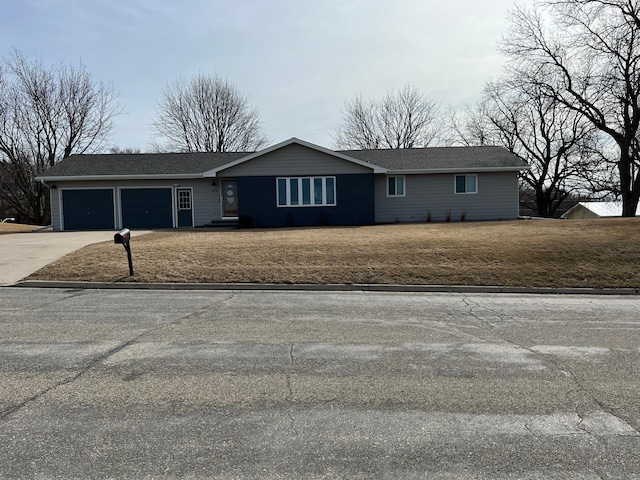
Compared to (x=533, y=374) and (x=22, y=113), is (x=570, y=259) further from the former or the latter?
(x=22, y=113)

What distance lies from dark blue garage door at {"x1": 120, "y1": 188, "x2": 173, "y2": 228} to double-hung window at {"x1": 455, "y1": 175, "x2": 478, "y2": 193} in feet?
49.7

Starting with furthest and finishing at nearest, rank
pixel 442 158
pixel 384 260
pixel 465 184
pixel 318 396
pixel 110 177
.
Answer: pixel 442 158, pixel 465 184, pixel 110 177, pixel 384 260, pixel 318 396

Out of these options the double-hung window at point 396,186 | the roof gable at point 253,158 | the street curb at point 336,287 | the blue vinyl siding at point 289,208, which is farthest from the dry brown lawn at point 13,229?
the double-hung window at point 396,186

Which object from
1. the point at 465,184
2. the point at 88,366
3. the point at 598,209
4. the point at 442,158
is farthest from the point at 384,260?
the point at 598,209

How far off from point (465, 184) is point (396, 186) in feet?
11.8

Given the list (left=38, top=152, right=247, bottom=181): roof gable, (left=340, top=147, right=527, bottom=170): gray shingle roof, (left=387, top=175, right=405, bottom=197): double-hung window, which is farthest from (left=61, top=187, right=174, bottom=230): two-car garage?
(left=387, top=175, right=405, bottom=197): double-hung window

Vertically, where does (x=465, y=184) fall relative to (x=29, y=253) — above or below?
above

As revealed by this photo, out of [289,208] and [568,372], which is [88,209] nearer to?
[289,208]

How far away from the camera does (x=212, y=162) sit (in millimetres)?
25891

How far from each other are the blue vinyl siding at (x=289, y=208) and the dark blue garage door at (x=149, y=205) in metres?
4.35

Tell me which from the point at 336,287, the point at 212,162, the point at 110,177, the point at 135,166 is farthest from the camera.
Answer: the point at 212,162

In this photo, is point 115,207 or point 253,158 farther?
point 115,207

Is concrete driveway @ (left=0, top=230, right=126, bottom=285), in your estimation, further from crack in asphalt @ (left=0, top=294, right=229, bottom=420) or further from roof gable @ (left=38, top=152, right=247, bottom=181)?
crack in asphalt @ (left=0, top=294, right=229, bottom=420)

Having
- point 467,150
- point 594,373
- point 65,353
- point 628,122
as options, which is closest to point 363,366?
point 594,373
